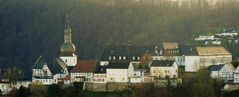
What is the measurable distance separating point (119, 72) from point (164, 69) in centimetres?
288

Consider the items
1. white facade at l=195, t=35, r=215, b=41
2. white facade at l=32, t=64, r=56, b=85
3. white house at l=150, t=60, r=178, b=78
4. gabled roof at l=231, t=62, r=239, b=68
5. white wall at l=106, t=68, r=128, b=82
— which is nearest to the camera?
white wall at l=106, t=68, r=128, b=82

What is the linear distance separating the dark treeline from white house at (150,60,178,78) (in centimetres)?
1976

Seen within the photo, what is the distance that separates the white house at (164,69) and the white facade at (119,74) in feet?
4.66

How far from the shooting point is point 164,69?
49188mm

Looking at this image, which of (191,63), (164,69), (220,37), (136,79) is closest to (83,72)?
(136,79)

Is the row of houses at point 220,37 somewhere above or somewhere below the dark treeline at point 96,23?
below

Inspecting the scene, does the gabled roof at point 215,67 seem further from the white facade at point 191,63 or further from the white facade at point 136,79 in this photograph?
the white facade at point 136,79

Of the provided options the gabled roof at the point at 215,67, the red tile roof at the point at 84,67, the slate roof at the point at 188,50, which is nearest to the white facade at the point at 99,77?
the red tile roof at the point at 84,67

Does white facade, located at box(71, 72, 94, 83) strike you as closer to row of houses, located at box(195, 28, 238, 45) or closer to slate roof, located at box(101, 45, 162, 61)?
slate roof, located at box(101, 45, 162, 61)

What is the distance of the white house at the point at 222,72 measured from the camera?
4875cm

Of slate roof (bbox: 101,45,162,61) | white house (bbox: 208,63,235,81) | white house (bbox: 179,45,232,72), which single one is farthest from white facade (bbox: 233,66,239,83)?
slate roof (bbox: 101,45,162,61)

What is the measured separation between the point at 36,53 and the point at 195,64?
2925 centimetres

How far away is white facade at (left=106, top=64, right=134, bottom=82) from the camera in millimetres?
48562

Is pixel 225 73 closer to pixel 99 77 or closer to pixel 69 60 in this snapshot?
pixel 99 77
